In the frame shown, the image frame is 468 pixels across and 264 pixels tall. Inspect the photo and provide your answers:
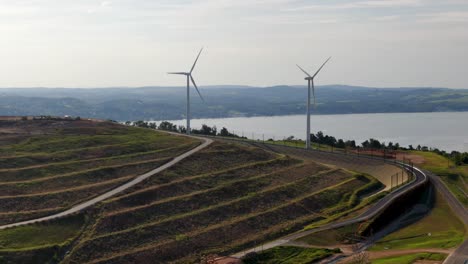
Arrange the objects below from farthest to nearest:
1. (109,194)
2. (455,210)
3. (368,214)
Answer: (455,210), (368,214), (109,194)

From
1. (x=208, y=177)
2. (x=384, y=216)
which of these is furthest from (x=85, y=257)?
(x=384, y=216)

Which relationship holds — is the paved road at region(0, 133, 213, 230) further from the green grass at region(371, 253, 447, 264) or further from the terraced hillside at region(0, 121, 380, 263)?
the green grass at region(371, 253, 447, 264)

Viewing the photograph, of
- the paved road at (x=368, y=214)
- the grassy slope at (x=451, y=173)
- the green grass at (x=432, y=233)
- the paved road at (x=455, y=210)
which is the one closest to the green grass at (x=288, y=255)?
the paved road at (x=368, y=214)

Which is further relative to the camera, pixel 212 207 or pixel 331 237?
pixel 212 207

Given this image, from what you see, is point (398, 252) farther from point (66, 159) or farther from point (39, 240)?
point (66, 159)

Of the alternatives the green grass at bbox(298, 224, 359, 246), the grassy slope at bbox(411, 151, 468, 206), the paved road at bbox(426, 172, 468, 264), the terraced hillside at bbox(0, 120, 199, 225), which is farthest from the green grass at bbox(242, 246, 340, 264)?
the grassy slope at bbox(411, 151, 468, 206)

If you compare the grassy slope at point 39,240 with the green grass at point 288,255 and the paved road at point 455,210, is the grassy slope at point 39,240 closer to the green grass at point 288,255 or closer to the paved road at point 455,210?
the green grass at point 288,255

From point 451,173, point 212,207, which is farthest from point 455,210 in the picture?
point 212,207
